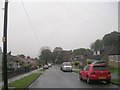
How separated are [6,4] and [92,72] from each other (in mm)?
8640

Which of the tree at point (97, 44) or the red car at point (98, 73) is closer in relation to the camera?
the red car at point (98, 73)

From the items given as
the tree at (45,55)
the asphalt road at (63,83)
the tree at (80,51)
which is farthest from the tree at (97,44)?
the asphalt road at (63,83)

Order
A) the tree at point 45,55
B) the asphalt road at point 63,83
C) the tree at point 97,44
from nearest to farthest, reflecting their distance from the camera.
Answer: the asphalt road at point 63,83 → the tree at point 97,44 → the tree at point 45,55

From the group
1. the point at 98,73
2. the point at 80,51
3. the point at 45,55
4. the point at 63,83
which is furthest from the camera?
the point at 80,51

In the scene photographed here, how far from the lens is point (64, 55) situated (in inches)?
7156

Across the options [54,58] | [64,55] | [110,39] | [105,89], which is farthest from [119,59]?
[64,55]

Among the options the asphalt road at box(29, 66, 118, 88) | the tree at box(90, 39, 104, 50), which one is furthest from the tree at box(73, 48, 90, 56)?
the asphalt road at box(29, 66, 118, 88)

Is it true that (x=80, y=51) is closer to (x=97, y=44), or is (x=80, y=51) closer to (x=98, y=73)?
(x=97, y=44)

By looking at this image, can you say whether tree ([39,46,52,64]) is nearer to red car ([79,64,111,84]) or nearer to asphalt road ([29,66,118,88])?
asphalt road ([29,66,118,88])

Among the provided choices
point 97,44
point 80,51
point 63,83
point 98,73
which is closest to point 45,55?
point 97,44

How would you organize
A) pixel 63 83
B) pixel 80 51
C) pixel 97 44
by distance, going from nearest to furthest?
pixel 63 83 → pixel 97 44 → pixel 80 51

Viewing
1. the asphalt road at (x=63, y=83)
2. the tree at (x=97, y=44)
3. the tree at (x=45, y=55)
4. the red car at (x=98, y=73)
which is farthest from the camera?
the tree at (x=45, y=55)

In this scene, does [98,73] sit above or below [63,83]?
above

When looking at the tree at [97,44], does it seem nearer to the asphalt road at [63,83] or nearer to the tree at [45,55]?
the tree at [45,55]
